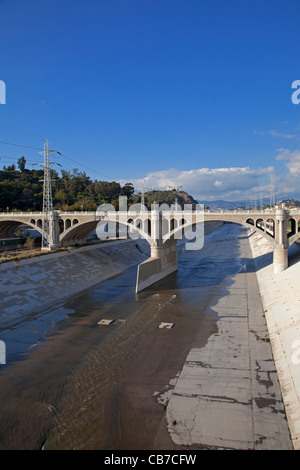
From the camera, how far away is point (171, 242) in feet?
165

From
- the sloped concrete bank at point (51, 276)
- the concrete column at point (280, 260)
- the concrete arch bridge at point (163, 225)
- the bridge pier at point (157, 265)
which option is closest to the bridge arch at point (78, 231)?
the concrete arch bridge at point (163, 225)

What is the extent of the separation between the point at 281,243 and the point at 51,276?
2943cm

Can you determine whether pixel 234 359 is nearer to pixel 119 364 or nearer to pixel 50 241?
pixel 119 364

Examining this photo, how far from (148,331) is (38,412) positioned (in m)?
11.3

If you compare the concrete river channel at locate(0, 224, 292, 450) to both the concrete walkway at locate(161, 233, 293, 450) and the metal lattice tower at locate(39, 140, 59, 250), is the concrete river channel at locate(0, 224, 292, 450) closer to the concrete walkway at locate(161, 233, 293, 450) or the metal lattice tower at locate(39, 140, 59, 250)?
the concrete walkway at locate(161, 233, 293, 450)

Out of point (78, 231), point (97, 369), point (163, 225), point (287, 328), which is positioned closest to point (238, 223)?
point (163, 225)

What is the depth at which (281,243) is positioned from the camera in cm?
3891

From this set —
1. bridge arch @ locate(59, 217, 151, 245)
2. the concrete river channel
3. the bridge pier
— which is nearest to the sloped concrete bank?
the concrete river channel

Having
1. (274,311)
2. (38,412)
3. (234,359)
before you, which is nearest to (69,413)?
(38,412)

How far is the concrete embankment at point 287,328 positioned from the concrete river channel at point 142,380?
50cm

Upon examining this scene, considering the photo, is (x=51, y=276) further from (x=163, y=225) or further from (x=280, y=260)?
(x=280, y=260)

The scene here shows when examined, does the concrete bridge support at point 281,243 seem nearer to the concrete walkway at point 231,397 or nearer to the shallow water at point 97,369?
the shallow water at point 97,369
